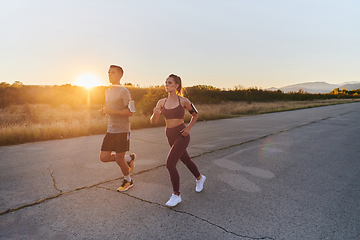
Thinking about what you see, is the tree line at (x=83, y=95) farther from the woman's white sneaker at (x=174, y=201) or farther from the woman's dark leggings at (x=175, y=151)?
the woman's white sneaker at (x=174, y=201)

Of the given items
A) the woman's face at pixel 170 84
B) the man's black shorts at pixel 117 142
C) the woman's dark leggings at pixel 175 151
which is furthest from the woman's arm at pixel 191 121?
the man's black shorts at pixel 117 142

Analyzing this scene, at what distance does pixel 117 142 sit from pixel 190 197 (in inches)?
57.8

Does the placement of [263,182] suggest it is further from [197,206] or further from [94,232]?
[94,232]

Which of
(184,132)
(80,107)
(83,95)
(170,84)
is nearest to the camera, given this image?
(184,132)

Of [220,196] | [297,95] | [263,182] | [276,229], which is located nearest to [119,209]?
[220,196]

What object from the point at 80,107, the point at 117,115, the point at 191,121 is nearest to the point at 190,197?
the point at 191,121

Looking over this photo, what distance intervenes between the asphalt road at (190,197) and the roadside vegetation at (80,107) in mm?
1886

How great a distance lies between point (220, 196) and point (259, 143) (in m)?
4.62

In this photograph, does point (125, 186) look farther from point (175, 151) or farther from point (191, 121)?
point (191, 121)

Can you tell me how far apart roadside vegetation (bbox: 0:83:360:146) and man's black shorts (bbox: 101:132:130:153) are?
1.29 metres

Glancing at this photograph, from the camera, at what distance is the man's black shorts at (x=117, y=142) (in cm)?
365

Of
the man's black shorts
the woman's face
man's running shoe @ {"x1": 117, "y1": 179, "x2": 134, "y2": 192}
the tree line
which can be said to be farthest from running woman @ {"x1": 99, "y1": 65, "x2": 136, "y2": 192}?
the tree line

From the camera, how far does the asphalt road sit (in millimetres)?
2699

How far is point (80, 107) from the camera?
27.4 metres
